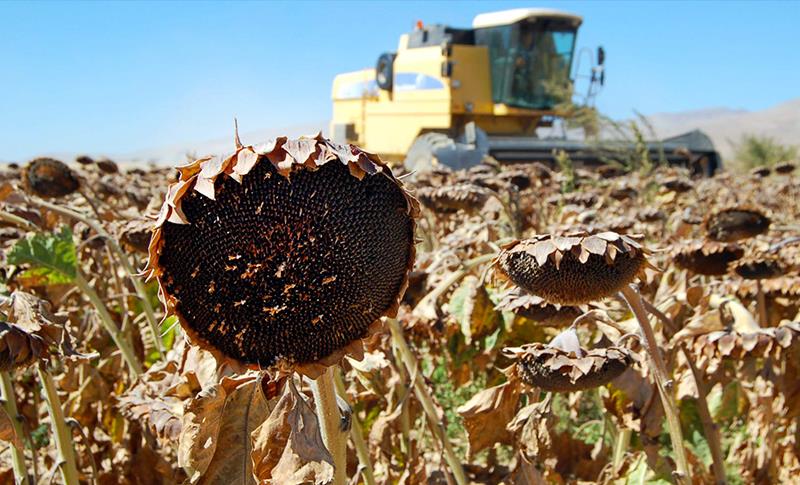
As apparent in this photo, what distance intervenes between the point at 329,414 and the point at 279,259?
1.03 feet

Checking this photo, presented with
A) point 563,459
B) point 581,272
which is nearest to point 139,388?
point 581,272

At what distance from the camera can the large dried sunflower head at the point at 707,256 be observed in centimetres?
253

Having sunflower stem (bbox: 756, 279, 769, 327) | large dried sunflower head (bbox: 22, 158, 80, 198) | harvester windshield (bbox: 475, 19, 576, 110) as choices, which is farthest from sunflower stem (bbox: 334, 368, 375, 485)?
harvester windshield (bbox: 475, 19, 576, 110)

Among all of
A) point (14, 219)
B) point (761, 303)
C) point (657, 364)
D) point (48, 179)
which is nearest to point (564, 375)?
point (657, 364)

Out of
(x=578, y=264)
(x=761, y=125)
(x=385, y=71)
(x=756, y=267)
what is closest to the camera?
(x=578, y=264)

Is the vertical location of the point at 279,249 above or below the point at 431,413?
above

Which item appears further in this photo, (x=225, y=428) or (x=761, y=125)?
(x=761, y=125)

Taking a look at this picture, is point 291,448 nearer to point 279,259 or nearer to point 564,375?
point 279,259

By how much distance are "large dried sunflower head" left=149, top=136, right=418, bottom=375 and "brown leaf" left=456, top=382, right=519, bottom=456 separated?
0.94m

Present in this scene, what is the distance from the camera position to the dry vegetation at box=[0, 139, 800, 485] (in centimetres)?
123

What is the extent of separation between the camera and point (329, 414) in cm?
136

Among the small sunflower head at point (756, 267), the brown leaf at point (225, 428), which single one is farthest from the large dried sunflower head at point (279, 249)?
the small sunflower head at point (756, 267)

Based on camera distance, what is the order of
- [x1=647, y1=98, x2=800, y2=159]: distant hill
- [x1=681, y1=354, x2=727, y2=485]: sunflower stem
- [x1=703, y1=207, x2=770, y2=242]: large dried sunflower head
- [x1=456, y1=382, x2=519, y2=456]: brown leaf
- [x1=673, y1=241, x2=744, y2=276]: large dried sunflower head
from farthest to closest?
[x1=647, y1=98, x2=800, y2=159]: distant hill < [x1=703, y1=207, x2=770, y2=242]: large dried sunflower head < [x1=673, y1=241, x2=744, y2=276]: large dried sunflower head < [x1=456, y1=382, x2=519, y2=456]: brown leaf < [x1=681, y1=354, x2=727, y2=485]: sunflower stem

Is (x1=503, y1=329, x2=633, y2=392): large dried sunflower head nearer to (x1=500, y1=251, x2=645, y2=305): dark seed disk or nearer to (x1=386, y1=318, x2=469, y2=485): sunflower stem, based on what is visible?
(x1=500, y1=251, x2=645, y2=305): dark seed disk
